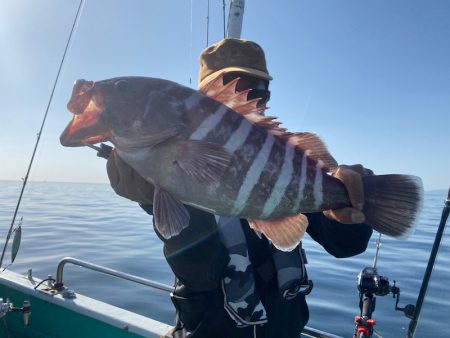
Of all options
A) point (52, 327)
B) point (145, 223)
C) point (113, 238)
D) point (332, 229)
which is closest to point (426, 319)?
point (332, 229)

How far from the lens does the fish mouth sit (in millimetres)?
2162

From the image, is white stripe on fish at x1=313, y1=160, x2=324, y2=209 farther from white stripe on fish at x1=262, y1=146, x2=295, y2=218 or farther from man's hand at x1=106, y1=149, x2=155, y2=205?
man's hand at x1=106, y1=149, x2=155, y2=205

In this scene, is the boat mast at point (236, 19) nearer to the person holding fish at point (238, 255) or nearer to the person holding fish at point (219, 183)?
the person holding fish at point (238, 255)

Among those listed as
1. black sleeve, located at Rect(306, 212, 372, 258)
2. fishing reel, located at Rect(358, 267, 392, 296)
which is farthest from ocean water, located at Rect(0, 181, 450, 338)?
black sleeve, located at Rect(306, 212, 372, 258)

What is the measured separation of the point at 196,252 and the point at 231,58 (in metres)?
1.69

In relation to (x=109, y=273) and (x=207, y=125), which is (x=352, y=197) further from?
(x=109, y=273)

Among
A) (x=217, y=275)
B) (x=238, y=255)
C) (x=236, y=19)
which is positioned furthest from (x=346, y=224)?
(x=236, y=19)

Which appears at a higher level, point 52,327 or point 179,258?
point 179,258

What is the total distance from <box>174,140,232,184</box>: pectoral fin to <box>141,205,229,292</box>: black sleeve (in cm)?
53

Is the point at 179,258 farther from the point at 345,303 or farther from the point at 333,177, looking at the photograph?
the point at 345,303

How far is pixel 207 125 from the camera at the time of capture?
214cm

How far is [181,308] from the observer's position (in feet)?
8.96

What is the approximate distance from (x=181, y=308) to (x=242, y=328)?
485 millimetres

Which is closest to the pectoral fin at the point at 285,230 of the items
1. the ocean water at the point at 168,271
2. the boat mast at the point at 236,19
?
the ocean water at the point at 168,271
